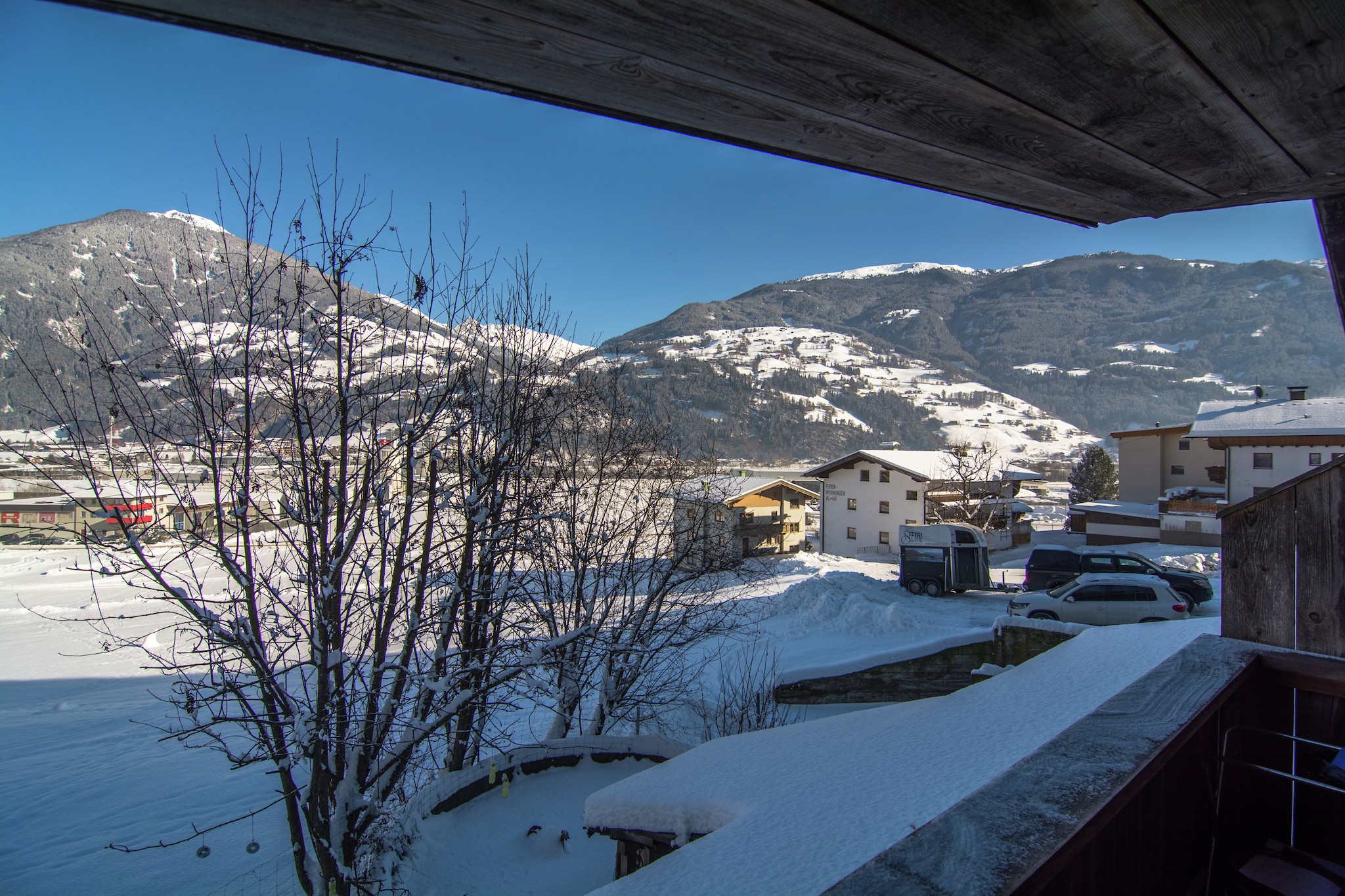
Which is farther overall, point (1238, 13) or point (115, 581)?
point (115, 581)

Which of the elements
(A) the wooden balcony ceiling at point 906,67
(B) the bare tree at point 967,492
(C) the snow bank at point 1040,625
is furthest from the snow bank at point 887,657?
(B) the bare tree at point 967,492

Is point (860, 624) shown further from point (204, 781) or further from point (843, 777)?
point (204, 781)

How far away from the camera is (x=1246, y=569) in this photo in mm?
2764

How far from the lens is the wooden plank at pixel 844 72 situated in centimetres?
86

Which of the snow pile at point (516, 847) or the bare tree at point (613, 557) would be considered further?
the bare tree at point (613, 557)

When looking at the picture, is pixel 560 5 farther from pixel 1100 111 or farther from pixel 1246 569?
pixel 1246 569

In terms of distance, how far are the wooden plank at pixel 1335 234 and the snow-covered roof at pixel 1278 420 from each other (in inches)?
1175

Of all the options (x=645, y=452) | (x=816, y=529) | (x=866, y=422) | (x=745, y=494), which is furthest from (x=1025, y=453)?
(x=645, y=452)

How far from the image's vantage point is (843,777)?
9.14 feet

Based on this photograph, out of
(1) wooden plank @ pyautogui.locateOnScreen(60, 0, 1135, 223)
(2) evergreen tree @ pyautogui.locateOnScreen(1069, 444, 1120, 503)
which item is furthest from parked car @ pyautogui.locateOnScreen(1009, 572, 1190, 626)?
(2) evergreen tree @ pyautogui.locateOnScreen(1069, 444, 1120, 503)

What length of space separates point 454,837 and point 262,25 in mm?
6884

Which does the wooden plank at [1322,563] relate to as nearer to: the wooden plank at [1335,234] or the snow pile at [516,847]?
the wooden plank at [1335,234]

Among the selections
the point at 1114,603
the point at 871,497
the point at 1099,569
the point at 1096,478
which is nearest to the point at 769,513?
the point at 871,497

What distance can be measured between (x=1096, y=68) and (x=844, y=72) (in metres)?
0.41
